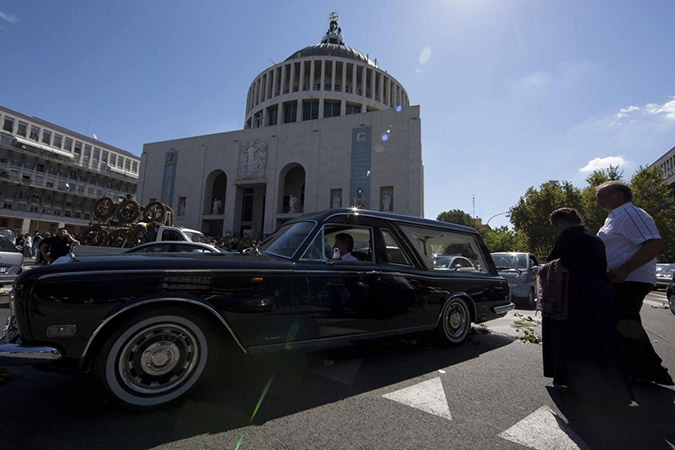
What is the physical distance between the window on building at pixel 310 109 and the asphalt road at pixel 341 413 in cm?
4713

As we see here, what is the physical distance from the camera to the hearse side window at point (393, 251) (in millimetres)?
3688

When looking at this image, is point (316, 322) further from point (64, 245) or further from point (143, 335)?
point (64, 245)

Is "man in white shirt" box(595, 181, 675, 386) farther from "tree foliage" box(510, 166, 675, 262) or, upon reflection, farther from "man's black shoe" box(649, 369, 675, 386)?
"tree foliage" box(510, 166, 675, 262)

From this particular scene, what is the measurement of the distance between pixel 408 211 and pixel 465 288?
2874cm

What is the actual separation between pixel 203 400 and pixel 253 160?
131ft

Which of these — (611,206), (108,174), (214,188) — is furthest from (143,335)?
(108,174)

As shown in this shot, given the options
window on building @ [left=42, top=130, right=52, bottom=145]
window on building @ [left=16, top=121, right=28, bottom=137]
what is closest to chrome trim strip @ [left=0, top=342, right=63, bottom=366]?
window on building @ [left=16, top=121, right=28, bottom=137]

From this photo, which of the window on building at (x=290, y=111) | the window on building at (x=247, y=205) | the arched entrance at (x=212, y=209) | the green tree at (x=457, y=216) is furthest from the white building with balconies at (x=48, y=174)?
the green tree at (x=457, y=216)

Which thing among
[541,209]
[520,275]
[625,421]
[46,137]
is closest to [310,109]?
[541,209]

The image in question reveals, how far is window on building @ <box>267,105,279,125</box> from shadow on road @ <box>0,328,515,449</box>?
165 ft

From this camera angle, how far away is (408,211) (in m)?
32.6

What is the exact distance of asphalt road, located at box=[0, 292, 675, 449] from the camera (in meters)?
1.96

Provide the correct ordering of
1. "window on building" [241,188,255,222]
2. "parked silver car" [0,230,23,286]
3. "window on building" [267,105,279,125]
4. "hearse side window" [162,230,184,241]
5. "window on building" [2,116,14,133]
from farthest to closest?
"window on building" [2,116,14,133]
"window on building" [267,105,279,125]
"window on building" [241,188,255,222]
"hearse side window" [162,230,184,241]
"parked silver car" [0,230,23,286]

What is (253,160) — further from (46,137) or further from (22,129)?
(46,137)
